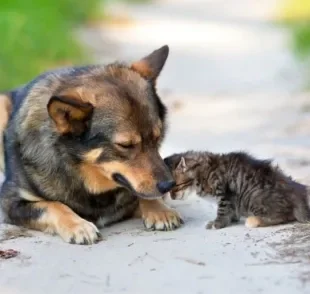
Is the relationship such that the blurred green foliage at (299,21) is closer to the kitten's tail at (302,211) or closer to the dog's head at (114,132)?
the kitten's tail at (302,211)

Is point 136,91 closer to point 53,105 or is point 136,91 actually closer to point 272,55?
point 53,105

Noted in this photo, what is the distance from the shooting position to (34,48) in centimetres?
1348

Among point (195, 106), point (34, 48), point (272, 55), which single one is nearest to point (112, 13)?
point (272, 55)

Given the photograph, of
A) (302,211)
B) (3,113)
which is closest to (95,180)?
(302,211)

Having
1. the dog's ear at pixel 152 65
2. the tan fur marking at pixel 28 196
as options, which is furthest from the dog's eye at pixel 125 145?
the tan fur marking at pixel 28 196

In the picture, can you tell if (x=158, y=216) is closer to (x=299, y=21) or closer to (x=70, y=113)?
(x=70, y=113)

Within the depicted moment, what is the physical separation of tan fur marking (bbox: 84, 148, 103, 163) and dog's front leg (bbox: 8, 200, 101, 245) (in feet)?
1.35

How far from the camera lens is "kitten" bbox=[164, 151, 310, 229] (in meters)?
5.89

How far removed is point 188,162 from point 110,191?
1.84 ft

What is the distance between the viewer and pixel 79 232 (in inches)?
230

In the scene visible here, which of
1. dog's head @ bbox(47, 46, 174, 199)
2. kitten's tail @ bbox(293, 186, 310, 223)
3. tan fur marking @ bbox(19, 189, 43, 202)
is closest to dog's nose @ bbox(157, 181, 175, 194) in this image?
dog's head @ bbox(47, 46, 174, 199)

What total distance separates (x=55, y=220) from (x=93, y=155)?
51 cm

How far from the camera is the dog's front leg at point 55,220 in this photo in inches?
230

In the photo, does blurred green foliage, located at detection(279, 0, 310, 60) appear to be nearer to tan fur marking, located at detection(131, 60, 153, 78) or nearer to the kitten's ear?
tan fur marking, located at detection(131, 60, 153, 78)
